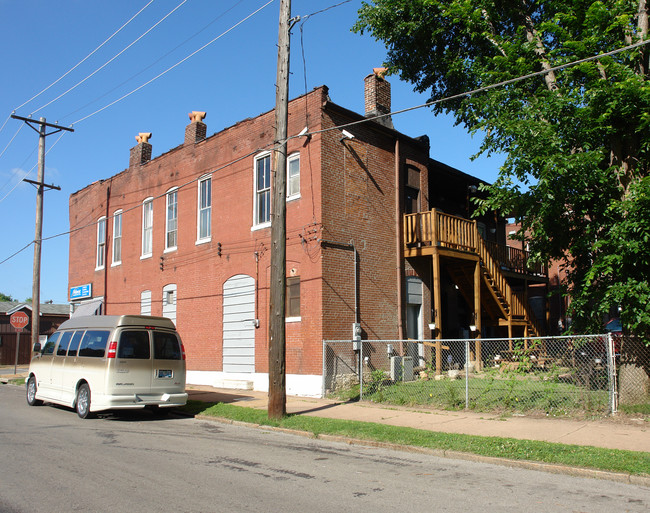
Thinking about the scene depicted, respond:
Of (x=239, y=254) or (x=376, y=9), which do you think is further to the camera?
(x=239, y=254)

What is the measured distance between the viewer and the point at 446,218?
58.8 ft

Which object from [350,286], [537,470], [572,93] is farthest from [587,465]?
[350,286]

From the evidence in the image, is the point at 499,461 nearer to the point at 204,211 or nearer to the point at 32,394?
the point at 32,394

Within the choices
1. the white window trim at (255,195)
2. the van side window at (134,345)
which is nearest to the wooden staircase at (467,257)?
the white window trim at (255,195)

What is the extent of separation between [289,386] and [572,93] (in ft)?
33.5

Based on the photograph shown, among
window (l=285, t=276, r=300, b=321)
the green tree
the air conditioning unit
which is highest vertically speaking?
the green tree

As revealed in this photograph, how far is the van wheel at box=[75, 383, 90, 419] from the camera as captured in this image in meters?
12.1

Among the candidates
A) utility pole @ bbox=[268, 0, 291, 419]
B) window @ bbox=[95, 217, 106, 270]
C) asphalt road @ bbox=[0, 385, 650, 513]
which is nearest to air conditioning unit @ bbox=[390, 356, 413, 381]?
utility pole @ bbox=[268, 0, 291, 419]

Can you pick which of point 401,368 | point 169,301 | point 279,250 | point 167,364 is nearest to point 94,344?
point 167,364

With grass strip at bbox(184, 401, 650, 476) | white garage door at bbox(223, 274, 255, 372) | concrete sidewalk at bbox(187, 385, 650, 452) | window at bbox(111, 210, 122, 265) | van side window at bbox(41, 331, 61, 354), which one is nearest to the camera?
grass strip at bbox(184, 401, 650, 476)

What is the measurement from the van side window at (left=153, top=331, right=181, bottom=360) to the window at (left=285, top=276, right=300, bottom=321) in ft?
13.1

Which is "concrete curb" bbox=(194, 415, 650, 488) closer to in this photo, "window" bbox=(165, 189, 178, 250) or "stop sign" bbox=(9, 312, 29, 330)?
"window" bbox=(165, 189, 178, 250)

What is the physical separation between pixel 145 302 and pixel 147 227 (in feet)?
10.3

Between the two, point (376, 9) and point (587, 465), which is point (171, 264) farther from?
point (587, 465)
